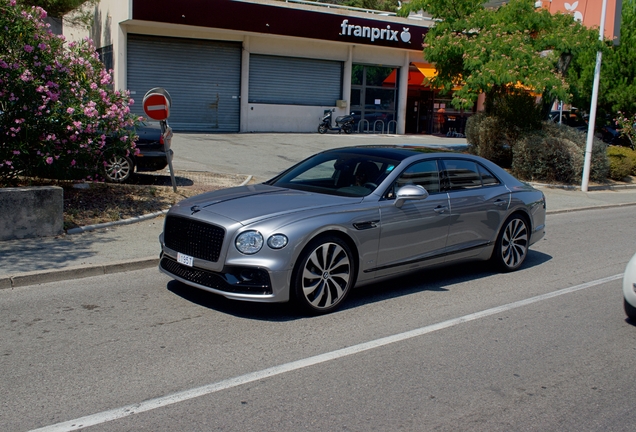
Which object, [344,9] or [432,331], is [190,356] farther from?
[344,9]

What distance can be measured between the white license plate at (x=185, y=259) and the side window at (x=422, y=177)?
2.24m

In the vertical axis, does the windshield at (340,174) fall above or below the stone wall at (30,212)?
above

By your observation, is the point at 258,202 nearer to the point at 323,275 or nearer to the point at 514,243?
the point at 323,275

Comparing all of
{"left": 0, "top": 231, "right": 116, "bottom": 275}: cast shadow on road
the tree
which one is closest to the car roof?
{"left": 0, "top": 231, "right": 116, "bottom": 275}: cast shadow on road

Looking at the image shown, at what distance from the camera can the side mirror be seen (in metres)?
6.68

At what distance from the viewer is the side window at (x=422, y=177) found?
707 centimetres

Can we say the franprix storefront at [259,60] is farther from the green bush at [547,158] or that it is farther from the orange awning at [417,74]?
the green bush at [547,158]

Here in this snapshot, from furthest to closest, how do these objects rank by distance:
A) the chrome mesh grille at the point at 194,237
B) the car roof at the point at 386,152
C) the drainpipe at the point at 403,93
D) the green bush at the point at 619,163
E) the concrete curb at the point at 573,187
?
the drainpipe at the point at 403,93, the green bush at the point at 619,163, the concrete curb at the point at 573,187, the car roof at the point at 386,152, the chrome mesh grille at the point at 194,237

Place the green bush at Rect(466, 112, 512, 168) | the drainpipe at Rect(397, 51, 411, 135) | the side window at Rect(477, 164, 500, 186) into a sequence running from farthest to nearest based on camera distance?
1. the drainpipe at Rect(397, 51, 411, 135)
2. the green bush at Rect(466, 112, 512, 168)
3. the side window at Rect(477, 164, 500, 186)

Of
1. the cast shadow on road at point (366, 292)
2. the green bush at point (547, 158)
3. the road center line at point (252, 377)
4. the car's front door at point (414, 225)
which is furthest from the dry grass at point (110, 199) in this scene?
the green bush at point (547, 158)

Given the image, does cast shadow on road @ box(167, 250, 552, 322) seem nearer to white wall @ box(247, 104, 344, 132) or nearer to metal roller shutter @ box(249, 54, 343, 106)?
white wall @ box(247, 104, 344, 132)

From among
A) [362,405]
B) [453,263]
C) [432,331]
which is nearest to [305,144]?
[453,263]

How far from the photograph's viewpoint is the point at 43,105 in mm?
9438

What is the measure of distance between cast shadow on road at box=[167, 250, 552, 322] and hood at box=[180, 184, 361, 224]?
0.93 metres
